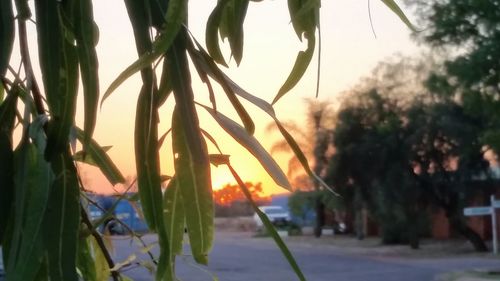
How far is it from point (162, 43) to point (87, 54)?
0.19 metres

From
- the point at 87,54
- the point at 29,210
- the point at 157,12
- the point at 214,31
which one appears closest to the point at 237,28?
the point at 214,31

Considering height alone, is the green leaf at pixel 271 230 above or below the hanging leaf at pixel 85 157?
below

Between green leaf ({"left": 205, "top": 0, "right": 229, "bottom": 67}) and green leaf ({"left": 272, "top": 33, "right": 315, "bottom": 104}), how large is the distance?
11 centimetres

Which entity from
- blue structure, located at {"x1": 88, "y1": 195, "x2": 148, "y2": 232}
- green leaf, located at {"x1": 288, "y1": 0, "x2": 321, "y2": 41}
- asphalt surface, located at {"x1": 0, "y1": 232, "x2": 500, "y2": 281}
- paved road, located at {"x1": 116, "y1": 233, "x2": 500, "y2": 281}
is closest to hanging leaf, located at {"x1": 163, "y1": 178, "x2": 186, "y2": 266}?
blue structure, located at {"x1": 88, "y1": 195, "x2": 148, "y2": 232}

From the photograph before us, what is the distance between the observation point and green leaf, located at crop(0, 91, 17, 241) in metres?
1.68

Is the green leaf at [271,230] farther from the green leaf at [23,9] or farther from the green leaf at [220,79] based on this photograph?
the green leaf at [23,9]

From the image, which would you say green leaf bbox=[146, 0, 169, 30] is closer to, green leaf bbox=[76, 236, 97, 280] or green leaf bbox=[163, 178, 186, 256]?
green leaf bbox=[163, 178, 186, 256]

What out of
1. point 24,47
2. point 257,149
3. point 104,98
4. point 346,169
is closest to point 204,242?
point 257,149

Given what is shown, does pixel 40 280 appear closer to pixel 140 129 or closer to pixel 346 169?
pixel 140 129

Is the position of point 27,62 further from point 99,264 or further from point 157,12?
point 99,264

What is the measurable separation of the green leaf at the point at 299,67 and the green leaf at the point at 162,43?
0.25m

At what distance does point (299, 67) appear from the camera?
167 centimetres

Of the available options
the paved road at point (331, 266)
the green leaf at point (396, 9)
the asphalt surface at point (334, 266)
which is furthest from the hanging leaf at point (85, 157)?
the asphalt surface at point (334, 266)

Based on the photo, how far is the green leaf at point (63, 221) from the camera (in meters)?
1.55
